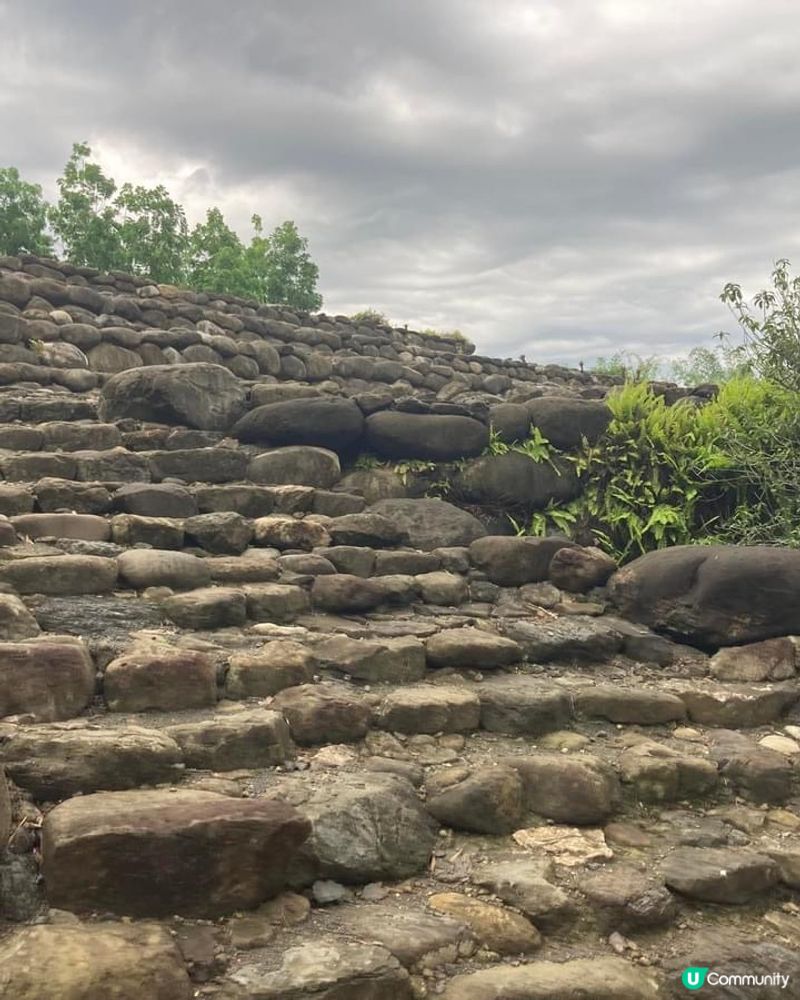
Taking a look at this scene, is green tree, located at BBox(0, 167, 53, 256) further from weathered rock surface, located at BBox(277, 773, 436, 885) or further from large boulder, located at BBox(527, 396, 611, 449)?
weathered rock surface, located at BBox(277, 773, 436, 885)

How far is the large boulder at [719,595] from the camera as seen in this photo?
475cm

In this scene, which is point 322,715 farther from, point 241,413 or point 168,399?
point 241,413

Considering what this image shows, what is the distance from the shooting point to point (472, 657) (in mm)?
4199

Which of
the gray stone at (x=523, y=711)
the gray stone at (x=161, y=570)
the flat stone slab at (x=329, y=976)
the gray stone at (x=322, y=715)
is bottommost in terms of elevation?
the flat stone slab at (x=329, y=976)

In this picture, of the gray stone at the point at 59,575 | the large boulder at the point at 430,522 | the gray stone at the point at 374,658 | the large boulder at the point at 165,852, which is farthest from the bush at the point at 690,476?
the large boulder at the point at 165,852

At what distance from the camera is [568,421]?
702cm

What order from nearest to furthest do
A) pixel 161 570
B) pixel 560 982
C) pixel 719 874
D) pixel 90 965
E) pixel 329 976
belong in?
pixel 90 965, pixel 329 976, pixel 560 982, pixel 719 874, pixel 161 570

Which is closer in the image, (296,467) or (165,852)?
(165,852)

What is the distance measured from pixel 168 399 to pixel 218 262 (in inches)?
933

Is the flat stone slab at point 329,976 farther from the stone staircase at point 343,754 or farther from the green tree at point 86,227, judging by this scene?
the green tree at point 86,227

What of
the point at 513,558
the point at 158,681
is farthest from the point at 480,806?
the point at 513,558

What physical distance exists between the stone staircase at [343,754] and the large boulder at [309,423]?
326 mm

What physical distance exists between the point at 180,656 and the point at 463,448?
399 centimetres

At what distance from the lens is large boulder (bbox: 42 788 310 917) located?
2156 mm
